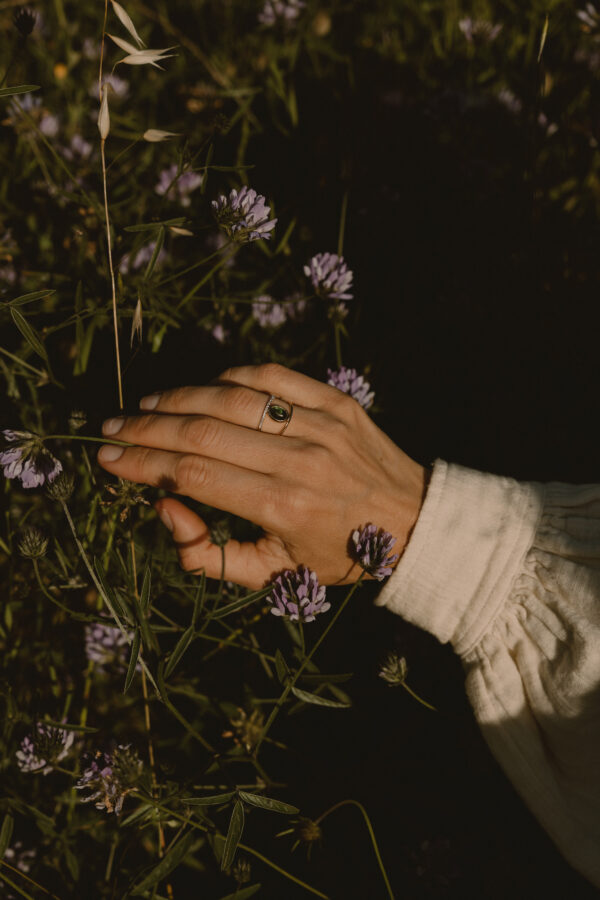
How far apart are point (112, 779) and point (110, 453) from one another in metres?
0.46

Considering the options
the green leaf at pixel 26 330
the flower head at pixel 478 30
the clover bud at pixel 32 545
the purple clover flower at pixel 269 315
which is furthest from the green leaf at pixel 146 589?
the flower head at pixel 478 30

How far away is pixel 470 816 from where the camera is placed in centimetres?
125

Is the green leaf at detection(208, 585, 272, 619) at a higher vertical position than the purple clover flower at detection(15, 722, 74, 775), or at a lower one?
higher

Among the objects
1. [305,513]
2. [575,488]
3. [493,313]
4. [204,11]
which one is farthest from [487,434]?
[204,11]

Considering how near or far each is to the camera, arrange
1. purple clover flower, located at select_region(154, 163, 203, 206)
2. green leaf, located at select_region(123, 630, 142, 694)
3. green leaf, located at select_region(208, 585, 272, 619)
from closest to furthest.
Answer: green leaf, located at select_region(123, 630, 142, 694) < green leaf, located at select_region(208, 585, 272, 619) < purple clover flower, located at select_region(154, 163, 203, 206)

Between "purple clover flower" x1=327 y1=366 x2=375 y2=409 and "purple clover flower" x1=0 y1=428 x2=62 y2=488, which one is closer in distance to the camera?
"purple clover flower" x1=0 y1=428 x2=62 y2=488

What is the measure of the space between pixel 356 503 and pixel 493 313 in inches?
31.0

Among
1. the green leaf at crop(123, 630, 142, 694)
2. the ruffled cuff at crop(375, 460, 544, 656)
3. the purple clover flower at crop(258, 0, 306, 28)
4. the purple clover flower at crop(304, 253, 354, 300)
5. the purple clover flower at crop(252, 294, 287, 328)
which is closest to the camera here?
the green leaf at crop(123, 630, 142, 694)

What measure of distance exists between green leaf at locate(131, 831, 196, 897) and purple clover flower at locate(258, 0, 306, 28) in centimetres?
192

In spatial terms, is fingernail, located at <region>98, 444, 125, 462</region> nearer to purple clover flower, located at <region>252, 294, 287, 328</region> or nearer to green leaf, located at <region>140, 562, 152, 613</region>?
green leaf, located at <region>140, 562, 152, 613</region>

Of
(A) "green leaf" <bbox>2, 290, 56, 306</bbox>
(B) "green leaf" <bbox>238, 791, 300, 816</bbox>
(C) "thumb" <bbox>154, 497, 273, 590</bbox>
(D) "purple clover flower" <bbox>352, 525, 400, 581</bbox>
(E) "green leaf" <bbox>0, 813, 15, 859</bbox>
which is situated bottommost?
(E) "green leaf" <bbox>0, 813, 15, 859</bbox>

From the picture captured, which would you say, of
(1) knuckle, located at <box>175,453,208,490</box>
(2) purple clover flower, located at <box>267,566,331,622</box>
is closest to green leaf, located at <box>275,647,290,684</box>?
(2) purple clover flower, located at <box>267,566,331,622</box>

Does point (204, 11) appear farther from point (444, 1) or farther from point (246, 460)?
point (246, 460)

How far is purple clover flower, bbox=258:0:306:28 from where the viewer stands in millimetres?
1771
